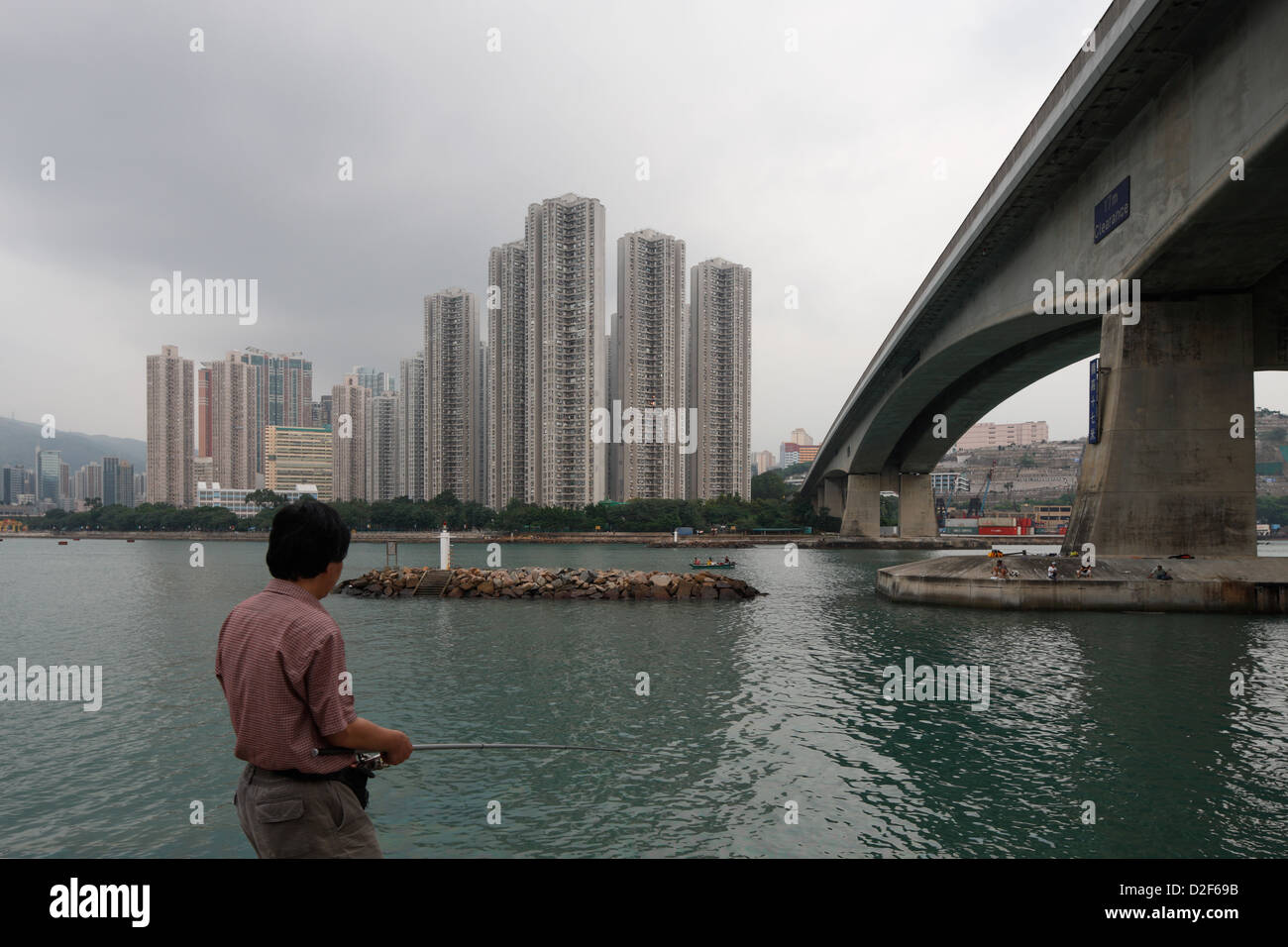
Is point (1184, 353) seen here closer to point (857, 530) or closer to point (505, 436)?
point (857, 530)

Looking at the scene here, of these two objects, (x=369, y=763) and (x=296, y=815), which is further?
(x=369, y=763)

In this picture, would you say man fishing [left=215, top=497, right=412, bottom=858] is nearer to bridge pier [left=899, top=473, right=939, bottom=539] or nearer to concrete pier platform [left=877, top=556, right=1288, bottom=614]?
concrete pier platform [left=877, top=556, right=1288, bottom=614]

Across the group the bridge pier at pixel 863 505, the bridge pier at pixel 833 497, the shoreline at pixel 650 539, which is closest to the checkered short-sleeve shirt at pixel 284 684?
the shoreline at pixel 650 539

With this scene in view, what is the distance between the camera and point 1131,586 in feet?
75.5

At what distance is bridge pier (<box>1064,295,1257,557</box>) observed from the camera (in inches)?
922

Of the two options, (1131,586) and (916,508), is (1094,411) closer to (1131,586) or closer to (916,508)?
(1131,586)

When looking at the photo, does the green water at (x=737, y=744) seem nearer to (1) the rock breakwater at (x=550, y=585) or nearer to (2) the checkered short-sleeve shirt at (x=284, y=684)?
(2) the checkered short-sleeve shirt at (x=284, y=684)

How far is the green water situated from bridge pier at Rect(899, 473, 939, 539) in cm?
6205

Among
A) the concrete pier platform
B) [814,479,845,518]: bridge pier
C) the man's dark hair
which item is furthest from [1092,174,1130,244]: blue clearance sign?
[814,479,845,518]: bridge pier

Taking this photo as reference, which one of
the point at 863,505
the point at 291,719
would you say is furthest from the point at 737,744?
the point at 863,505

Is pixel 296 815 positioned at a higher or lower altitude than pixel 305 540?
lower

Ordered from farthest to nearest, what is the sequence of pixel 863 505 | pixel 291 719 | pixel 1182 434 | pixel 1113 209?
pixel 863 505 < pixel 1113 209 < pixel 1182 434 < pixel 291 719

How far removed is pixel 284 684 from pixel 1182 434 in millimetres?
28827
